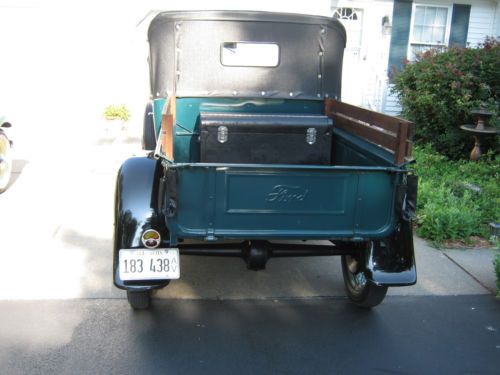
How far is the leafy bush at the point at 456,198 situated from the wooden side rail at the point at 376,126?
1694 mm

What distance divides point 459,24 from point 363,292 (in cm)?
1162

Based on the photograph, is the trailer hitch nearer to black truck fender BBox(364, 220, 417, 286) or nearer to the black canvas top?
black truck fender BBox(364, 220, 417, 286)

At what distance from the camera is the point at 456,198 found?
6059mm

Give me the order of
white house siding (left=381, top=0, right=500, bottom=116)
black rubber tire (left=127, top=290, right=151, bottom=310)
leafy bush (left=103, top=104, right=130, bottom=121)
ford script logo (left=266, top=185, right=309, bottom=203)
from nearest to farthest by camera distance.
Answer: ford script logo (left=266, top=185, right=309, bottom=203), black rubber tire (left=127, top=290, right=151, bottom=310), leafy bush (left=103, top=104, right=130, bottom=121), white house siding (left=381, top=0, right=500, bottom=116)

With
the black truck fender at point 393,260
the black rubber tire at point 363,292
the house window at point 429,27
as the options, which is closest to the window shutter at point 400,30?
the house window at point 429,27

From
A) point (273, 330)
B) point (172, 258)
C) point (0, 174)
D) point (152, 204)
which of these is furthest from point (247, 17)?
point (0, 174)

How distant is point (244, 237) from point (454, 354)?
1565mm

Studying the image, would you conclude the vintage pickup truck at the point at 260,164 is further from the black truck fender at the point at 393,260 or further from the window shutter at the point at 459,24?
the window shutter at the point at 459,24

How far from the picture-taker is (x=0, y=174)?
6520 mm

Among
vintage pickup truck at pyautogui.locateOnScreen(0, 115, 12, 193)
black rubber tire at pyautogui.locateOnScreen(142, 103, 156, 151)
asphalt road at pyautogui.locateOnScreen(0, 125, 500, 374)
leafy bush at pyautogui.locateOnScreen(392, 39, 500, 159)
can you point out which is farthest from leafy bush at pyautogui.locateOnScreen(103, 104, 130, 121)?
leafy bush at pyautogui.locateOnScreen(392, 39, 500, 159)

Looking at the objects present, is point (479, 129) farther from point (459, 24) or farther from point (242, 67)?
point (459, 24)

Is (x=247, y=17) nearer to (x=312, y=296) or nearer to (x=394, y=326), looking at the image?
(x=312, y=296)

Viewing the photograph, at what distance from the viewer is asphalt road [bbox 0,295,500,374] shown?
10.1ft

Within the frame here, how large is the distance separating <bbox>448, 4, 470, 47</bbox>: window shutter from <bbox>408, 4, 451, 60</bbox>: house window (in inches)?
4.8
